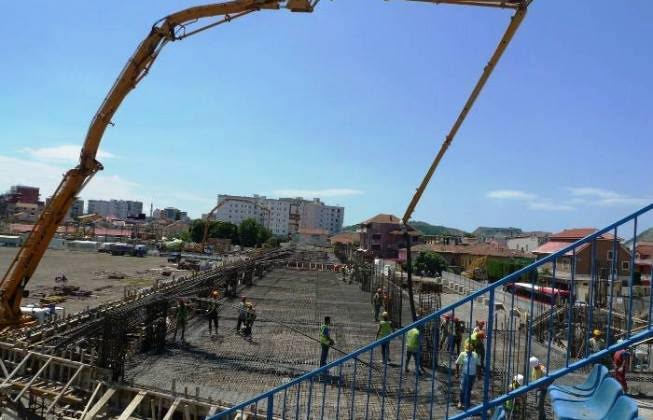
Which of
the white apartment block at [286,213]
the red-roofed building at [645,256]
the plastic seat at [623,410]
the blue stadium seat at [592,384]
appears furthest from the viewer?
the white apartment block at [286,213]

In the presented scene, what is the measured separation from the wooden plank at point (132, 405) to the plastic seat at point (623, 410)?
21.1 ft

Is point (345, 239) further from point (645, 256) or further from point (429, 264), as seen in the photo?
point (645, 256)

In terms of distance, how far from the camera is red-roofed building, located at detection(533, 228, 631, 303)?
5.10 metres

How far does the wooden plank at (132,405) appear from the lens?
762 cm

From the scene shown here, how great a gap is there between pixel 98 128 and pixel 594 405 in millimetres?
11862

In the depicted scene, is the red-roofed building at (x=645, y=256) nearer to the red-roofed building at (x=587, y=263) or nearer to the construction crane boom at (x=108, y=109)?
the red-roofed building at (x=587, y=263)

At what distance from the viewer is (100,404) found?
791 centimetres

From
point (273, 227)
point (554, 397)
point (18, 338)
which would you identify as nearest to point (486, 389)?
point (554, 397)

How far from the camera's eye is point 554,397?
17.0ft

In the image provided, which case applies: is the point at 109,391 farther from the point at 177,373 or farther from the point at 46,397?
the point at 177,373

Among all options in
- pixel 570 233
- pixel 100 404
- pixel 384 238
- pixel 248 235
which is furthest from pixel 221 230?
pixel 100 404

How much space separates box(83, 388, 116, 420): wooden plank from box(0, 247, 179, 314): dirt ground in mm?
15370

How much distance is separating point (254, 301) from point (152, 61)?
10.9 metres

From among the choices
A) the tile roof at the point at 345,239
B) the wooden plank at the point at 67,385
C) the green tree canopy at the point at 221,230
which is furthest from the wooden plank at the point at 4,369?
the tile roof at the point at 345,239
